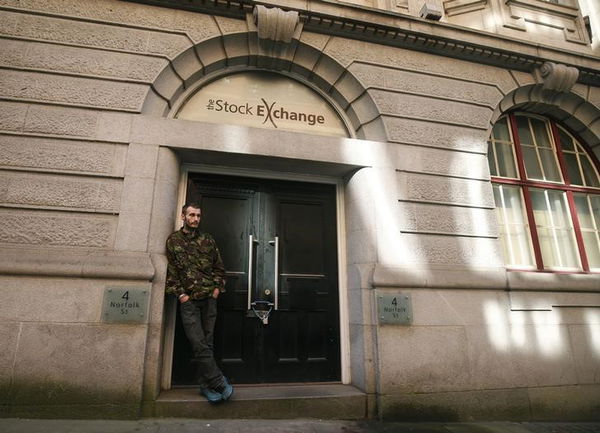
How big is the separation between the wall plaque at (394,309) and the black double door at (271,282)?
815 mm

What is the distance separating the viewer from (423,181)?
204 inches

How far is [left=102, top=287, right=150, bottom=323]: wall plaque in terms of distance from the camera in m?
3.88

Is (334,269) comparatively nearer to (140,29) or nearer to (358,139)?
(358,139)

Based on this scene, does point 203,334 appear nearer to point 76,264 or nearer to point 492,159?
point 76,264

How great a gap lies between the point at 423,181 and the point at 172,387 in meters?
4.47

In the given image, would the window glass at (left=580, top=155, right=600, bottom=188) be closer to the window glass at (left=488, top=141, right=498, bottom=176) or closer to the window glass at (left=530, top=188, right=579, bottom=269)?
the window glass at (left=530, top=188, right=579, bottom=269)

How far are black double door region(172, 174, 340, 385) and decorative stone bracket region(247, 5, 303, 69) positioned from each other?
193 centimetres

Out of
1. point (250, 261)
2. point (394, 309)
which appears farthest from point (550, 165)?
point (250, 261)

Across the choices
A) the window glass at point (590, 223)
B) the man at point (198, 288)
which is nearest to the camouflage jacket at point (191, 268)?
the man at point (198, 288)

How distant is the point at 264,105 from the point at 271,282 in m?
2.73

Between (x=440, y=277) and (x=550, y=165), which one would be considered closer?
(x=440, y=277)

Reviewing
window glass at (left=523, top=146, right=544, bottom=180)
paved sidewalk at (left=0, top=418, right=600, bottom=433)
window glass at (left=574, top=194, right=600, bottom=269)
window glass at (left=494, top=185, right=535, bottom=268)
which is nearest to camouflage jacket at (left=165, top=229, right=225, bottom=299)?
paved sidewalk at (left=0, top=418, right=600, bottom=433)

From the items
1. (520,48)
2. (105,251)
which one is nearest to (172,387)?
(105,251)

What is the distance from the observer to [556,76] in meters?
6.14
